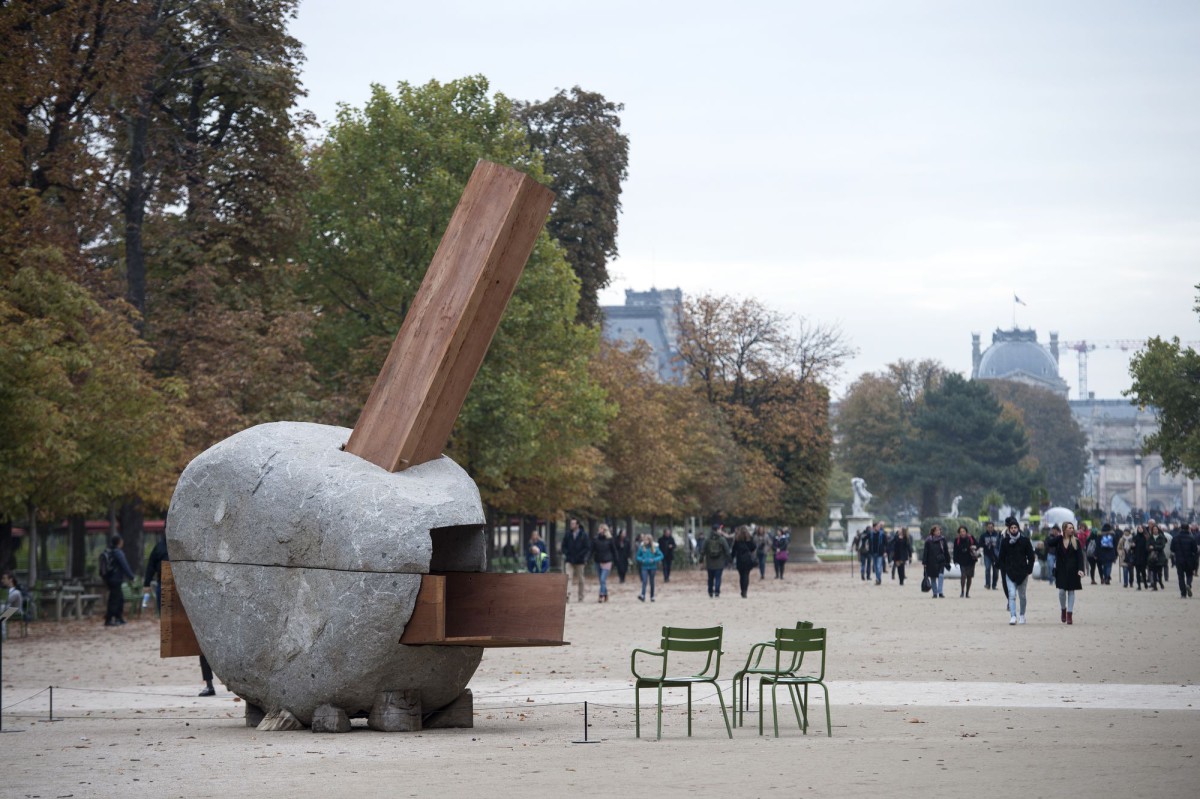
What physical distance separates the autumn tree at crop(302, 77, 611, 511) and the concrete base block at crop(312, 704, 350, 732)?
21.4 m

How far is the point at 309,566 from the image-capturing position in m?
12.8

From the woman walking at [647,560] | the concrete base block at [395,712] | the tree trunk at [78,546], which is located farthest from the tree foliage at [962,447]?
the concrete base block at [395,712]

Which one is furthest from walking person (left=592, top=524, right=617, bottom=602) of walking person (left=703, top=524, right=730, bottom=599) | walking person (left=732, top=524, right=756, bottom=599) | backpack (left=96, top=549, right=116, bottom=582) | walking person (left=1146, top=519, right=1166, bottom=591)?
walking person (left=1146, top=519, right=1166, bottom=591)

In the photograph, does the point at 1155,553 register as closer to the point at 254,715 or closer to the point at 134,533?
the point at 134,533

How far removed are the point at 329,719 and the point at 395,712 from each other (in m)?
0.55

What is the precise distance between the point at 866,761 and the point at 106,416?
20960mm

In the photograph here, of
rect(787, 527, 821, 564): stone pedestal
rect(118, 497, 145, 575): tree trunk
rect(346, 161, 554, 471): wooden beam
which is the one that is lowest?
rect(787, 527, 821, 564): stone pedestal

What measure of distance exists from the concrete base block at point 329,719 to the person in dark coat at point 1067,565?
49.3ft

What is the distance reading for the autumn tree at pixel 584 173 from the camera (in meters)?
49.8

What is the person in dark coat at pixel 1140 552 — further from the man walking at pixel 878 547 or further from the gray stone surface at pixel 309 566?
the gray stone surface at pixel 309 566

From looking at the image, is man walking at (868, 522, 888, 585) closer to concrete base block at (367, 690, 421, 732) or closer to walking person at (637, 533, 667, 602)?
walking person at (637, 533, 667, 602)

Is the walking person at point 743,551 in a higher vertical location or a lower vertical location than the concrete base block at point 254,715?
higher

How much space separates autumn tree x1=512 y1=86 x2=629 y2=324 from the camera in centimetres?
4975

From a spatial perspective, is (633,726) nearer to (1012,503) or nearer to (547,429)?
(547,429)
